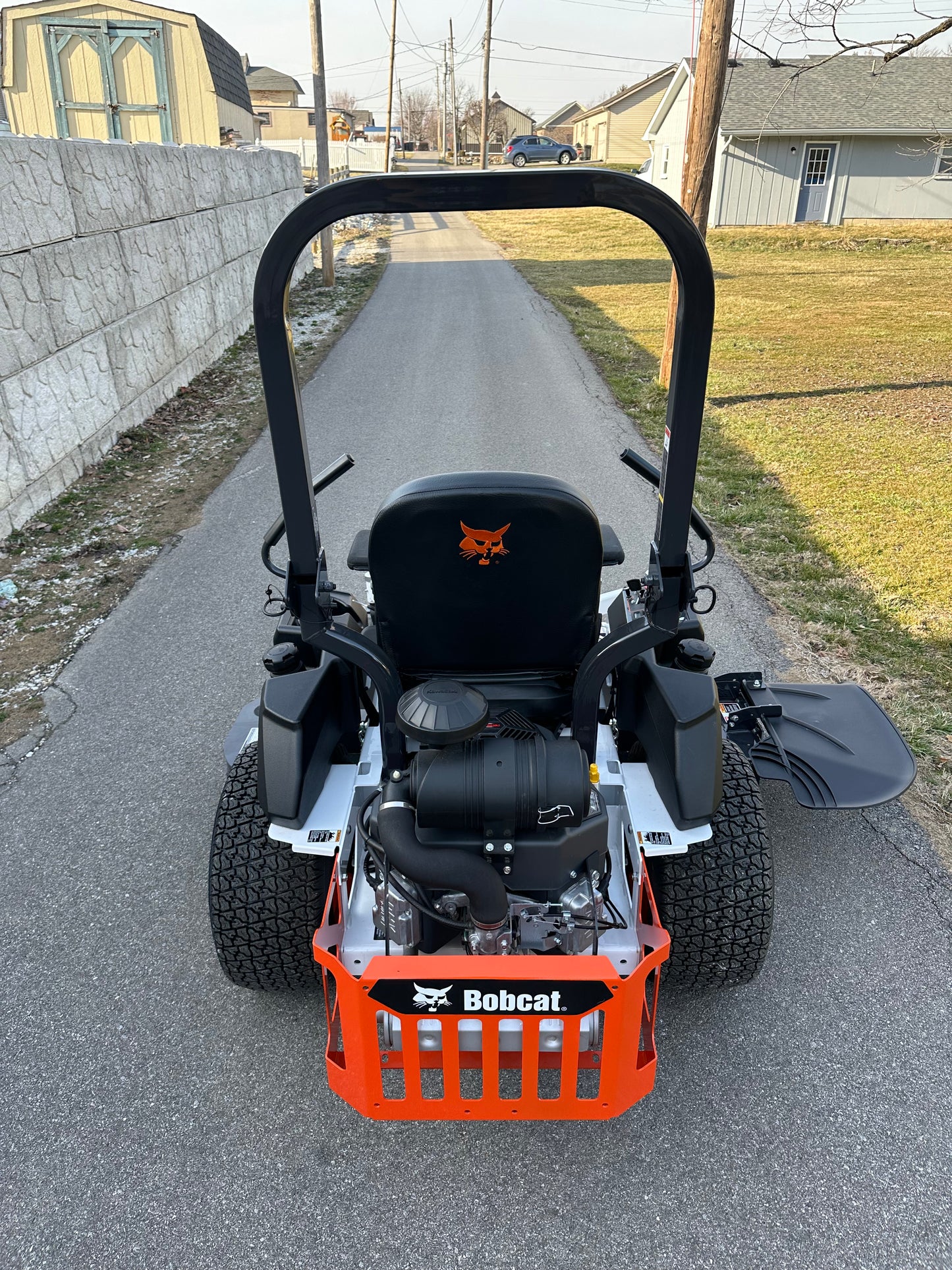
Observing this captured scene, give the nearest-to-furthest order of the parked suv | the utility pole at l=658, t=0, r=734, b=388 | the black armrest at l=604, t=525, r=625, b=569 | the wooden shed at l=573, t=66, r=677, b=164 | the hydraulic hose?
1. the hydraulic hose
2. the black armrest at l=604, t=525, r=625, b=569
3. the utility pole at l=658, t=0, r=734, b=388
4. the parked suv
5. the wooden shed at l=573, t=66, r=677, b=164

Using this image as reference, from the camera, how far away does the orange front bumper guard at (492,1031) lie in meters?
1.94

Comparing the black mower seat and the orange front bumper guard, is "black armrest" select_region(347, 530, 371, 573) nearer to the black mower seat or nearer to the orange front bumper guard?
the black mower seat

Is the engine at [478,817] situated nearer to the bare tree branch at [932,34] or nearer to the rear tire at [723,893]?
the rear tire at [723,893]

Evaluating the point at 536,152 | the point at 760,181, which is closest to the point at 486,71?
the point at 536,152

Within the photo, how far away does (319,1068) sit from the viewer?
8.20 ft

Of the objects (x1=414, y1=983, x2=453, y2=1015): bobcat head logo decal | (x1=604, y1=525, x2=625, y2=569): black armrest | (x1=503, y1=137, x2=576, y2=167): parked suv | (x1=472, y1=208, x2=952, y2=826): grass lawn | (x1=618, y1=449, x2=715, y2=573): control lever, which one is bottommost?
(x1=472, y1=208, x2=952, y2=826): grass lawn

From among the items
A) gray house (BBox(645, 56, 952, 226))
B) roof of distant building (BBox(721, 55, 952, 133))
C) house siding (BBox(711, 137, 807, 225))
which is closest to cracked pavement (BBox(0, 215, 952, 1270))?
roof of distant building (BBox(721, 55, 952, 133))

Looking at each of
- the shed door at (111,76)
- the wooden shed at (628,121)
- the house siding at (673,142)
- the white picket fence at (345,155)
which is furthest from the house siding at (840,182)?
the wooden shed at (628,121)

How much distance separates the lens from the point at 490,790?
201 centimetres

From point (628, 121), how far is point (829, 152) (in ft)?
99.2

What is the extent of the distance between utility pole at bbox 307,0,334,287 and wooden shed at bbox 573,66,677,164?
128 feet

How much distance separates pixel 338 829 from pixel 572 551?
37.7 inches

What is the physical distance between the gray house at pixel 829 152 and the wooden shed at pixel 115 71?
1348cm

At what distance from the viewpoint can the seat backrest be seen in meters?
2.16
